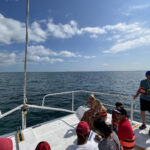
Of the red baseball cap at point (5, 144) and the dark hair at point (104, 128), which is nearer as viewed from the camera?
the red baseball cap at point (5, 144)

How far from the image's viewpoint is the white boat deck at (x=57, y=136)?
2551 mm

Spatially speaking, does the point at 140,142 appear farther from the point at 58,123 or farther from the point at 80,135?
the point at 58,123

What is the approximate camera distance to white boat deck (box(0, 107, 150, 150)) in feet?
8.37

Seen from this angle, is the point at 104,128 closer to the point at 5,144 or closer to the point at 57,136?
the point at 5,144

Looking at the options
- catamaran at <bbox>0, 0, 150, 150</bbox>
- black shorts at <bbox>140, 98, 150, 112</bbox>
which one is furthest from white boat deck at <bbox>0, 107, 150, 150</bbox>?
black shorts at <bbox>140, 98, 150, 112</bbox>

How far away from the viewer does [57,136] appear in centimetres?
305

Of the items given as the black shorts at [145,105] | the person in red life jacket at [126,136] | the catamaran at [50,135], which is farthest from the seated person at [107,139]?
the black shorts at [145,105]

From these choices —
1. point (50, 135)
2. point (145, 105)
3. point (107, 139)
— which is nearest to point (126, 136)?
point (107, 139)

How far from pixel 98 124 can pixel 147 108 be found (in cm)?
235

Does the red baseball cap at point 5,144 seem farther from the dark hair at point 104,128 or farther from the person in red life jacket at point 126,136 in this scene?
the person in red life jacket at point 126,136

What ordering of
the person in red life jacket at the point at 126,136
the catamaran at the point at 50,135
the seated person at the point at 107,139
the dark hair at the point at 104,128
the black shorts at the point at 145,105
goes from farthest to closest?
the black shorts at the point at 145,105 < the catamaran at the point at 50,135 < the person in red life jacket at the point at 126,136 < the dark hair at the point at 104,128 < the seated person at the point at 107,139

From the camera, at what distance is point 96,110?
324 centimetres

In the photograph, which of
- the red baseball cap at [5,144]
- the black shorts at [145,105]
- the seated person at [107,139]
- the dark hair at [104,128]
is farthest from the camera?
the black shorts at [145,105]

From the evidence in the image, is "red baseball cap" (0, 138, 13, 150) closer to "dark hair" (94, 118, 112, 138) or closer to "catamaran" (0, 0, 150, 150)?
"dark hair" (94, 118, 112, 138)
